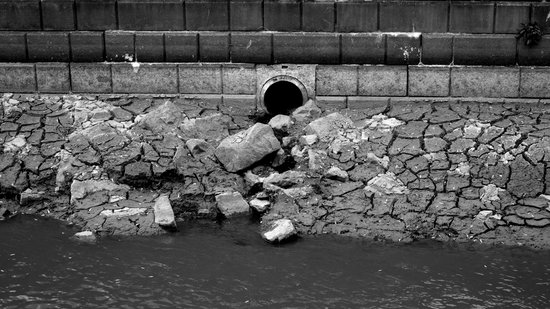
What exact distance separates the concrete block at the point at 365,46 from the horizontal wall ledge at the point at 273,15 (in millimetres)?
95

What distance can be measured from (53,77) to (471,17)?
16.2 feet

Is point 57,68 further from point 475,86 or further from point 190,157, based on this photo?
point 475,86

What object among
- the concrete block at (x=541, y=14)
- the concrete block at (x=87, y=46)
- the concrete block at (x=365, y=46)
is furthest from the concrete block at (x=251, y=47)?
the concrete block at (x=541, y=14)

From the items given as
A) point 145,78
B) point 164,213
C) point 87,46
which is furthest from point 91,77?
point 164,213

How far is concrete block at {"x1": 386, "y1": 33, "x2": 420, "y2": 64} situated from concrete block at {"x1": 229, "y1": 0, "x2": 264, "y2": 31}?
1.50m

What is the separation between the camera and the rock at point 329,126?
7.88 m

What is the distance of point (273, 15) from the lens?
327 inches

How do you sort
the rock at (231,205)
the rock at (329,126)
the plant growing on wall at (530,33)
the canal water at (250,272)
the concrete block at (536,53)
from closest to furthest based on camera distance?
the canal water at (250,272)
the rock at (231,205)
the rock at (329,126)
the plant growing on wall at (530,33)
the concrete block at (536,53)

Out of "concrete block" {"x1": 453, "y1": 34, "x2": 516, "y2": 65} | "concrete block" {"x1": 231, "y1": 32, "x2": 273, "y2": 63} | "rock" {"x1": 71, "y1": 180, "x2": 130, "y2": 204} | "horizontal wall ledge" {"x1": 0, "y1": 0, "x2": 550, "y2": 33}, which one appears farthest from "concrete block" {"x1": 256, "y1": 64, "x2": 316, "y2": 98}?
"rock" {"x1": 71, "y1": 180, "x2": 130, "y2": 204}

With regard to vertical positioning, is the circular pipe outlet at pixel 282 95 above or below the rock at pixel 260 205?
above

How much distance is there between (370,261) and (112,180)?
2.86 meters

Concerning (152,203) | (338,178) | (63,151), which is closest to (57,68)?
(63,151)

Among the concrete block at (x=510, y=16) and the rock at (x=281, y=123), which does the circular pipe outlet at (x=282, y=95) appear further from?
the concrete block at (x=510, y=16)

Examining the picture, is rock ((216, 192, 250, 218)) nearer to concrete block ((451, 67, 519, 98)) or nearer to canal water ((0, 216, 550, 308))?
canal water ((0, 216, 550, 308))
